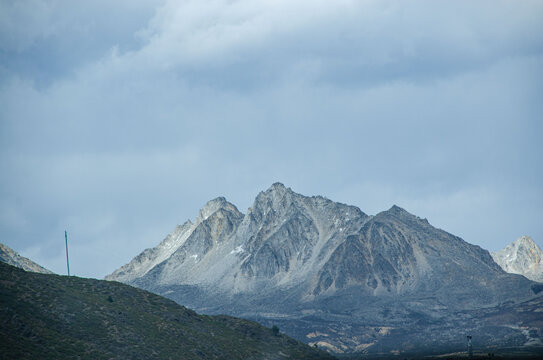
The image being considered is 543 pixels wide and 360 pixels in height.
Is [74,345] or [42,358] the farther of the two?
[74,345]

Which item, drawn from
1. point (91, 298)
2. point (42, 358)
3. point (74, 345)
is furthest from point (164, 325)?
point (42, 358)

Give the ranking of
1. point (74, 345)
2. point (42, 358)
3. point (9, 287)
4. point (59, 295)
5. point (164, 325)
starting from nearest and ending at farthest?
1. point (42, 358)
2. point (74, 345)
3. point (9, 287)
4. point (59, 295)
5. point (164, 325)

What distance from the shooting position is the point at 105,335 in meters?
177

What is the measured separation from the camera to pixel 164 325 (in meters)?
199

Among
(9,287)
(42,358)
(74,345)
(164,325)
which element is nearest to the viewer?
(42,358)

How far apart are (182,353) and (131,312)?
2285cm

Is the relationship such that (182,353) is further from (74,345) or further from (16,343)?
(16,343)

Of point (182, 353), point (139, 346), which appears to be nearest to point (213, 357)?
point (182, 353)

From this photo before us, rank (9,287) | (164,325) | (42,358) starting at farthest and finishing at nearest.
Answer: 1. (164,325)
2. (9,287)
3. (42,358)

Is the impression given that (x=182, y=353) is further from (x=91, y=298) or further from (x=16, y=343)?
(x=16, y=343)

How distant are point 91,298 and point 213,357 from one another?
38950 millimetres

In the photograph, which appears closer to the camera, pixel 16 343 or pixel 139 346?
pixel 16 343

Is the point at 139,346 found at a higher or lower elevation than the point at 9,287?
lower

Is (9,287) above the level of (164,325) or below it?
above
